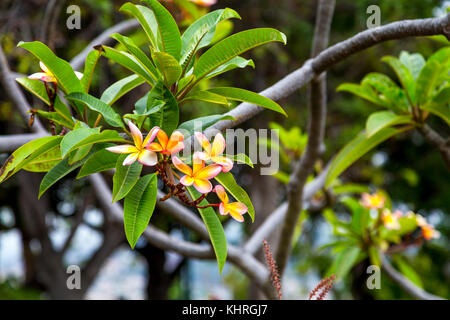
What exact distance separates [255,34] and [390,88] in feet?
1.82

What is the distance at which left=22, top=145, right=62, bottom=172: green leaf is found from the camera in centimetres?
69

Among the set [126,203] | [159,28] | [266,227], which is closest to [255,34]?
[159,28]

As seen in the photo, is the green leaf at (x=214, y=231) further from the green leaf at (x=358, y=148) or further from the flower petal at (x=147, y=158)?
the green leaf at (x=358, y=148)

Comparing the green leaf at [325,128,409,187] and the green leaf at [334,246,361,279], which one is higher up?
the green leaf at [325,128,409,187]

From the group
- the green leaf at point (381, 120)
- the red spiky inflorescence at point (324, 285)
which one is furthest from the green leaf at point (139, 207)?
the green leaf at point (381, 120)

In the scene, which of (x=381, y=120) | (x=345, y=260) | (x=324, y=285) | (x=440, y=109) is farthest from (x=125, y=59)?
(x=345, y=260)

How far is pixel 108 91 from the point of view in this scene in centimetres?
83

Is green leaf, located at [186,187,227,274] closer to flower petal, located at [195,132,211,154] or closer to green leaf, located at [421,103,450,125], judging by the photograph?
flower petal, located at [195,132,211,154]

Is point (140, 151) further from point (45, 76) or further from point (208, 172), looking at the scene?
point (45, 76)

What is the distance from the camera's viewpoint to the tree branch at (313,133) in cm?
117

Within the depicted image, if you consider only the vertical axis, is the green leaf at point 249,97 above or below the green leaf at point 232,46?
below

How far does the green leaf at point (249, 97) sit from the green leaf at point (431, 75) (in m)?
0.51

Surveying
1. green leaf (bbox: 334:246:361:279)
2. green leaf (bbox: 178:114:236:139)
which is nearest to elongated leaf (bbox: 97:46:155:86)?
green leaf (bbox: 178:114:236:139)

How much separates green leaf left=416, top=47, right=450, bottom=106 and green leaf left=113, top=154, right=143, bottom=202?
0.74 m
